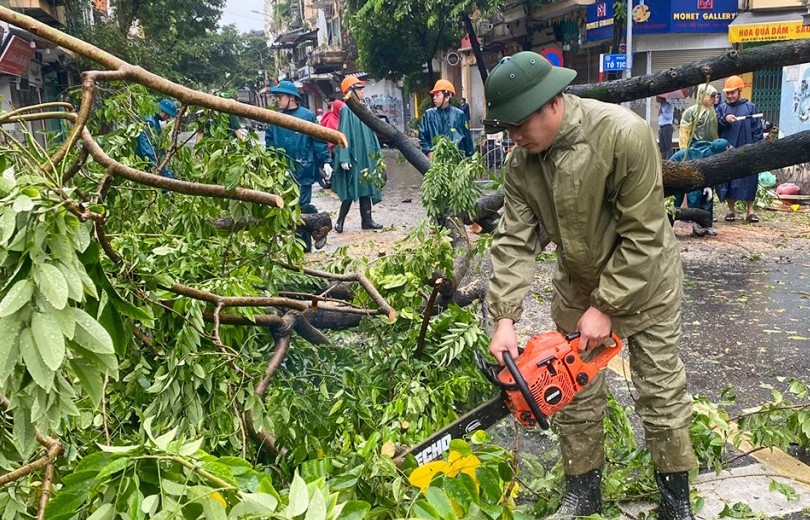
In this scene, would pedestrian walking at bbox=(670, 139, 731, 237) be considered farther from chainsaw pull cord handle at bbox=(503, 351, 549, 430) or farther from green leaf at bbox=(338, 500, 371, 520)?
green leaf at bbox=(338, 500, 371, 520)

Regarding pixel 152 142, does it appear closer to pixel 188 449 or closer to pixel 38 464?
pixel 38 464

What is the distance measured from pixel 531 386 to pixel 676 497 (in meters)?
0.82

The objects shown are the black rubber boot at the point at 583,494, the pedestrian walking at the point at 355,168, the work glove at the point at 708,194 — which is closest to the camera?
the black rubber boot at the point at 583,494

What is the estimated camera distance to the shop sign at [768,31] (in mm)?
17422

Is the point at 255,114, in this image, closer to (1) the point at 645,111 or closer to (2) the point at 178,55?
(1) the point at 645,111

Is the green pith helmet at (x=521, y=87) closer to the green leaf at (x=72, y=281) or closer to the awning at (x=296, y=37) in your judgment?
the green leaf at (x=72, y=281)

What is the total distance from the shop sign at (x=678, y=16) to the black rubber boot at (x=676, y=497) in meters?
18.5

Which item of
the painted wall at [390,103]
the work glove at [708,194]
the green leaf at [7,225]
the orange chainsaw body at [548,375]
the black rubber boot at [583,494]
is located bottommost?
the black rubber boot at [583,494]

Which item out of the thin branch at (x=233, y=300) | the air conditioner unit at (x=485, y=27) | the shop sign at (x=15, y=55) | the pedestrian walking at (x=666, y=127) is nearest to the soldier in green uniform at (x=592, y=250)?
the thin branch at (x=233, y=300)

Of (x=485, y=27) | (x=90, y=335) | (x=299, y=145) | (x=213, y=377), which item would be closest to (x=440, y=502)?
(x=90, y=335)

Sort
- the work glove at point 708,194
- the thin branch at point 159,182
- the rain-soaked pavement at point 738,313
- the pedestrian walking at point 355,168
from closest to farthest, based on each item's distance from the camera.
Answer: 1. the thin branch at point 159,182
2. the rain-soaked pavement at point 738,313
3. the work glove at point 708,194
4. the pedestrian walking at point 355,168

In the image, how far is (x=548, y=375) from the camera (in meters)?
2.45

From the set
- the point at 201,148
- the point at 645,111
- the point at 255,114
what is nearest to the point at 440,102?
the point at 201,148

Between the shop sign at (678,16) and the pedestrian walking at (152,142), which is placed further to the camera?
the shop sign at (678,16)
